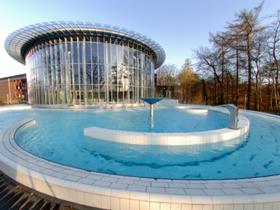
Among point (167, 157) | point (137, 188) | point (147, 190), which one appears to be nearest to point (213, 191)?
point (147, 190)

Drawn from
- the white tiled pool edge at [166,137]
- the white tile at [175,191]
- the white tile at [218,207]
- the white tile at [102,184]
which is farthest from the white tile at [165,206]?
the white tiled pool edge at [166,137]

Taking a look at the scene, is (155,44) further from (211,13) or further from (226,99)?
(226,99)

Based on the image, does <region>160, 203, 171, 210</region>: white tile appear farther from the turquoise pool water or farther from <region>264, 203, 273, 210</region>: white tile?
the turquoise pool water

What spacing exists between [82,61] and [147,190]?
17106 millimetres

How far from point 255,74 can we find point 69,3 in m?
18.9

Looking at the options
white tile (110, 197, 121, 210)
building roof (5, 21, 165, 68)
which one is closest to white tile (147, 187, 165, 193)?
white tile (110, 197, 121, 210)

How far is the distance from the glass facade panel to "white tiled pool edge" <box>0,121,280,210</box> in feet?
49.7

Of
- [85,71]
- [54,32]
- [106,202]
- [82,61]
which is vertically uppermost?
[54,32]

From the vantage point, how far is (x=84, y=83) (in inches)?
669

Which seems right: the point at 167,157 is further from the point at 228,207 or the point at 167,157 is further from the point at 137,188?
the point at 228,207

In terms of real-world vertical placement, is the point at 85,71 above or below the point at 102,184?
above

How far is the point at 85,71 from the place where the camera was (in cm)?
1703

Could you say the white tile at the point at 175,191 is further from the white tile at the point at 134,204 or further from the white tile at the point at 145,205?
the white tile at the point at 134,204

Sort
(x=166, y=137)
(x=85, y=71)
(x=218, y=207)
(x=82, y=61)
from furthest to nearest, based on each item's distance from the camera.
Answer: (x=85, y=71) → (x=82, y=61) → (x=166, y=137) → (x=218, y=207)
